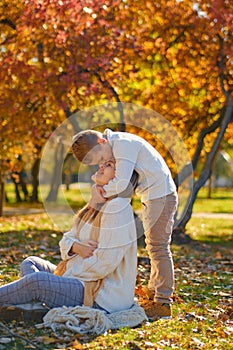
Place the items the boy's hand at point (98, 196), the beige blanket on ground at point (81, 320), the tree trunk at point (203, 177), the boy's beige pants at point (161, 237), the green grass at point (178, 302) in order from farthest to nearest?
the tree trunk at point (203, 177) < the boy's beige pants at point (161, 237) < the boy's hand at point (98, 196) < the beige blanket on ground at point (81, 320) < the green grass at point (178, 302)

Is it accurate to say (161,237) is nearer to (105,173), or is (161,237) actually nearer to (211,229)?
(105,173)

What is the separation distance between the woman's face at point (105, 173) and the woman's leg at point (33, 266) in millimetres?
901

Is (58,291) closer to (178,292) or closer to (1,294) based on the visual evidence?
(1,294)

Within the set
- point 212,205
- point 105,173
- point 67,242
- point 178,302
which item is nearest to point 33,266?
point 67,242

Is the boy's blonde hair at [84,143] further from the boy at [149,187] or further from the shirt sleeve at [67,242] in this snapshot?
the shirt sleeve at [67,242]

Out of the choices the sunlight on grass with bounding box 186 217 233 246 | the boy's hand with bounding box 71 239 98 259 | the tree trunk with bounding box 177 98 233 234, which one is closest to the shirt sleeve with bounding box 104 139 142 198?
the boy's hand with bounding box 71 239 98 259

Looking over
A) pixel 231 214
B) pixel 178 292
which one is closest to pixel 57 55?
pixel 178 292

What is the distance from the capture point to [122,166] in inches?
233

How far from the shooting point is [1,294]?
18.7 ft

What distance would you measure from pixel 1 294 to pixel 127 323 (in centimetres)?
103

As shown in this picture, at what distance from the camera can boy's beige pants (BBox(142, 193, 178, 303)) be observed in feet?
20.9

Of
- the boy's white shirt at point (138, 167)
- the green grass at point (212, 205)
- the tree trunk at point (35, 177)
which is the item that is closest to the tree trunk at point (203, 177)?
the boy's white shirt at point (138, 167)

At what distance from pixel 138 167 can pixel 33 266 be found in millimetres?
1234

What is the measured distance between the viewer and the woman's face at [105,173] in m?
6.03
